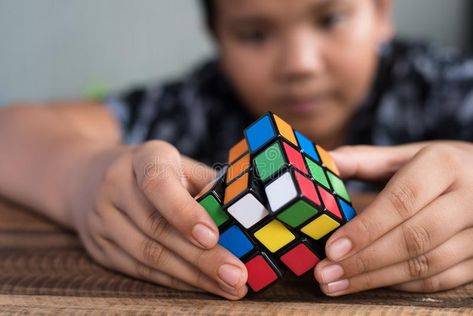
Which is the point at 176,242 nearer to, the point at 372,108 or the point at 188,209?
the point at 188,209

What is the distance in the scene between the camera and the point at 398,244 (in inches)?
21.2

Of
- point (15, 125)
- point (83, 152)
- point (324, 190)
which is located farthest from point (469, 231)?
point (15, 125)

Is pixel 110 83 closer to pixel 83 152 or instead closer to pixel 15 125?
pixel 15 125

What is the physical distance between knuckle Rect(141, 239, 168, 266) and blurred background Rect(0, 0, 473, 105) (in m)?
1.74

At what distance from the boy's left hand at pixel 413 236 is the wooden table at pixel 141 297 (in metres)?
0.02

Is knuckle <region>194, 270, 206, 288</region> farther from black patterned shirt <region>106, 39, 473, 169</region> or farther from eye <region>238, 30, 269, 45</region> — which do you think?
black patterned shirt <region>106, 39, 473, 169</region>

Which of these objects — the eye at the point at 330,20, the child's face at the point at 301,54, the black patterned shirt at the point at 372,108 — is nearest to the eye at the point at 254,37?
the child's face at the point at 301,54

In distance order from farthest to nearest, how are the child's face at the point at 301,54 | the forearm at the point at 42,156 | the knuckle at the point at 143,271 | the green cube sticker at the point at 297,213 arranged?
the child's face at the point at 301,54
the forearm at the point at 42,156
the knuckle at the point at 143,271
the green cube sticker at the point at 297,213

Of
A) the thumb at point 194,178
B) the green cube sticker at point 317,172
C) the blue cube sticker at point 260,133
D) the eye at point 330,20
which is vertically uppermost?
the eye at point 330,20

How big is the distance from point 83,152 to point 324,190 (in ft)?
1.53

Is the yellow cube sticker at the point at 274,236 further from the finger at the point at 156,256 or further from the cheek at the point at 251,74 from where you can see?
the cheek at the point at 251,74

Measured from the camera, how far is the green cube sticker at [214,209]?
0.52 m

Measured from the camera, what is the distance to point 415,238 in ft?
1.77

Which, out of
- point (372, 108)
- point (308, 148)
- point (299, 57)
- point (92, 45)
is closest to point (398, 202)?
point (308, 148)
